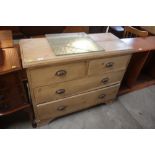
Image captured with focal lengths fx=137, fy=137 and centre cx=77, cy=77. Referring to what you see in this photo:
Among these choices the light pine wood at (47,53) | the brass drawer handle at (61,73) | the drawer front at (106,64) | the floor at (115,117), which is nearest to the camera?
the light pine wood at (47,53)

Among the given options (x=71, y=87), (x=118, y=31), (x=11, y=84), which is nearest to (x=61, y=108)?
(x=71, y=87)

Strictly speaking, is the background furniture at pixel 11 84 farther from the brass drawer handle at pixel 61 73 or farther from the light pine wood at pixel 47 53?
the brass drawer handle at pixel 61 73

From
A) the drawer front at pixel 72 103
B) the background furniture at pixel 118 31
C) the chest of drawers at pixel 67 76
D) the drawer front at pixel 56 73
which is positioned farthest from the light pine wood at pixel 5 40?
the background furniture at pixel 118 31

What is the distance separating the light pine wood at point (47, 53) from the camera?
3.07 ft

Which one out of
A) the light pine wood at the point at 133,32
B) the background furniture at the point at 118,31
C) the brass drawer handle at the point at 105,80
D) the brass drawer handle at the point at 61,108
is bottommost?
the brass drawer handle at the point at 61,108

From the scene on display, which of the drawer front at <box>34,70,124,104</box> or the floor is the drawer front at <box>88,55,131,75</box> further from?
the floor

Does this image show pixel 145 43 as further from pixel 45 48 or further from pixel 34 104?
pixel 34 104

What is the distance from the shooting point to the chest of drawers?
39.1 inches

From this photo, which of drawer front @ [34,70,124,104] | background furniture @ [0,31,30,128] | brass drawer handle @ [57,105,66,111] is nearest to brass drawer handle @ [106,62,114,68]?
drawer front @ [34,70,124,104]

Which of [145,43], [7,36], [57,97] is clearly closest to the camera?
[57,97]

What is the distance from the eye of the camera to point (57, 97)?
1.24 meters

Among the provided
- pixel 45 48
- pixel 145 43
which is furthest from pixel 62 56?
pixel 145 43

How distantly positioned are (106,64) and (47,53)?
53cm
